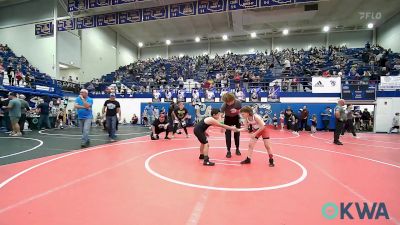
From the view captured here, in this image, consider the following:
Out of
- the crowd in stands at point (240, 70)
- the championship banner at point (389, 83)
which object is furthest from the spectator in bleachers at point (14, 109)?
the championship banner at point (389, 83)

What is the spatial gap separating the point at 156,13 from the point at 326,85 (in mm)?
13895

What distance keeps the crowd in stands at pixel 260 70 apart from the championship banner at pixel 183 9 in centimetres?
569

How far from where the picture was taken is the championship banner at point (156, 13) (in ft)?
59.3

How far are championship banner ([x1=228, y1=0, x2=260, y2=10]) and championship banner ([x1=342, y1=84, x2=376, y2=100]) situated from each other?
847 centimetres

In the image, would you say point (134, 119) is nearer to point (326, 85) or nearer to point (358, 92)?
point (326, 85)

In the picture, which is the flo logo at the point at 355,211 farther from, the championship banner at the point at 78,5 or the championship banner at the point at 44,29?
the championship banner at the point at 44,29

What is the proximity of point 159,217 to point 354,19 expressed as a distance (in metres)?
31.4

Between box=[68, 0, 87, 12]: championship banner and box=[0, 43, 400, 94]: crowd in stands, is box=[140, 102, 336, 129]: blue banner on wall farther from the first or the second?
box=[68, 0, 87, 12]: championship banner

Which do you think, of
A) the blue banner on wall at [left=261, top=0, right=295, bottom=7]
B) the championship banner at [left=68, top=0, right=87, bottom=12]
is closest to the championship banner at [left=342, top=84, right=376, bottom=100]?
the blue banner on wall at [left=261, top=0, right=295, bottom=7]

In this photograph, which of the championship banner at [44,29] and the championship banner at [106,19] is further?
the championship banner at [44,29]

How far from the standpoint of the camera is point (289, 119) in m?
15.4

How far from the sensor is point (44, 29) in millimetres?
21281

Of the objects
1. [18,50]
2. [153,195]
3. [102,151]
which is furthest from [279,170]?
[18,50]

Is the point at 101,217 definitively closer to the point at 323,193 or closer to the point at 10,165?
the point at 323,193
